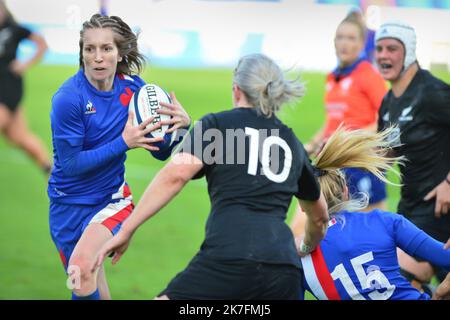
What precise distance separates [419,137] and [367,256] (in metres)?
1.89

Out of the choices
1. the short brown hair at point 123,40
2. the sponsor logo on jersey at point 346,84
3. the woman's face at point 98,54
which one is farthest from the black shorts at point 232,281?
the sponsor logo on jersey at point 346,84

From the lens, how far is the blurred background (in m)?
11.6

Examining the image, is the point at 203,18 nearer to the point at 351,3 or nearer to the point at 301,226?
the point at 351,3

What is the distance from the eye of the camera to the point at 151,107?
17.3 feet

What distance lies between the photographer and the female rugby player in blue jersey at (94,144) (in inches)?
206

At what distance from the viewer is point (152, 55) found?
96.3ft


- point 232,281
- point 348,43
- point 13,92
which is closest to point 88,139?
point 232,281

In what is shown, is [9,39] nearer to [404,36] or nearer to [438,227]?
[404,36]

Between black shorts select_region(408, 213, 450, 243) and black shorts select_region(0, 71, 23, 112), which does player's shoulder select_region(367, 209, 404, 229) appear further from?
black shorts select_region(0, 71, 23, 112)

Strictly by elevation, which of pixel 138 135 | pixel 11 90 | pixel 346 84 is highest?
pixel 138 135

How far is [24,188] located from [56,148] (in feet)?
25.4

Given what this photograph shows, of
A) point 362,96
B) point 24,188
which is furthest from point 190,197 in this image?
point 362,96

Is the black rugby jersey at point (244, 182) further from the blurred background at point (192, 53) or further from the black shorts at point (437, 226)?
the blurred background at point (192, 53)

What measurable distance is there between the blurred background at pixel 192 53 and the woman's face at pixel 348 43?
8.72 ft
